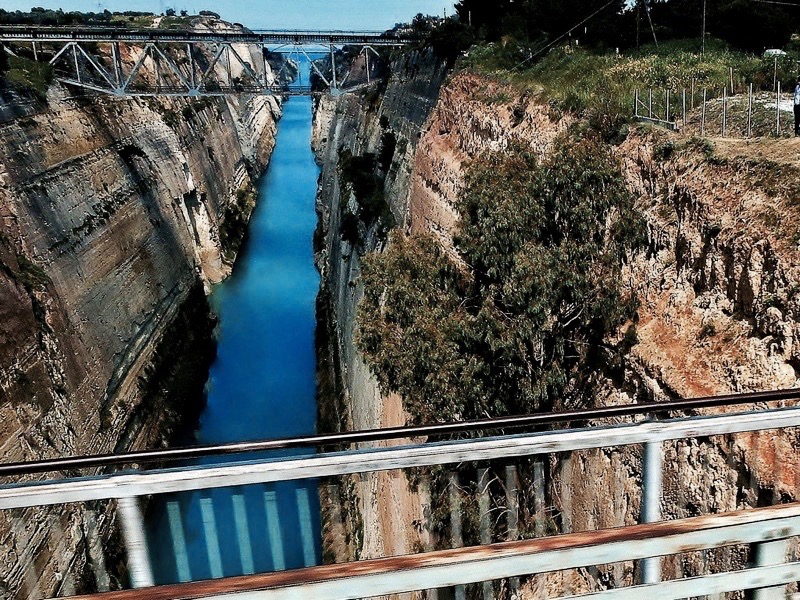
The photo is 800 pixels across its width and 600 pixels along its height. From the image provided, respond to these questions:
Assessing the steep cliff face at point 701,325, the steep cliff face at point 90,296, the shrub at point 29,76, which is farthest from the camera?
the shrub at point 29,76

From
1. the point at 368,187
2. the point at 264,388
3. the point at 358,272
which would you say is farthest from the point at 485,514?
the point at 264,388

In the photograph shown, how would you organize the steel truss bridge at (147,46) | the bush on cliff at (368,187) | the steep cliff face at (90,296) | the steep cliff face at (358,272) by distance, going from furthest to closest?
the steel truss bridge at (147,46) < the bush on cliff at (368,187) < the steep cliff face at (90,296) < the steep cliff face at (358,272)

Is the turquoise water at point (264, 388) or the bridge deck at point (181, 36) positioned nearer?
the turquoise water at point (264, 388)

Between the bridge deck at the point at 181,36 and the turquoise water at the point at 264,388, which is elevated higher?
the bridge deck at the point at 181,36

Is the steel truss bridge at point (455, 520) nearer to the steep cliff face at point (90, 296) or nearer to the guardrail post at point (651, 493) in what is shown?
the guardrail post at point (651, 493)

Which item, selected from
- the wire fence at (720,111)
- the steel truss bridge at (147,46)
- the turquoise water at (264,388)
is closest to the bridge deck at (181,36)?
the steel truss bridge at (147,46)

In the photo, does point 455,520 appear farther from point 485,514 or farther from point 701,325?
point 701,325

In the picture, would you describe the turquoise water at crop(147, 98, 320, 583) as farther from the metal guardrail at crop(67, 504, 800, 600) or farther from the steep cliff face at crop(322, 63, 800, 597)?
the steep cliff face at crop(322, 63, 800, 597)
